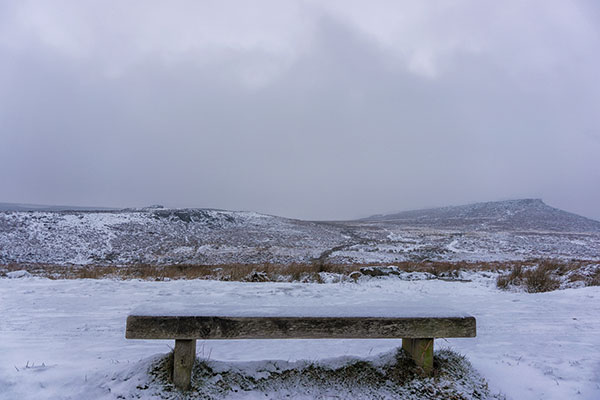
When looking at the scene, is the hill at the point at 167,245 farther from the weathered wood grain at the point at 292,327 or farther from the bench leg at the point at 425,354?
the weathered wood grain at the point at 292,327

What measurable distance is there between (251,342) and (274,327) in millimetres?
2076

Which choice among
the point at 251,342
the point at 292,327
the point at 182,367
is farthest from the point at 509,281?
the point at 182,367

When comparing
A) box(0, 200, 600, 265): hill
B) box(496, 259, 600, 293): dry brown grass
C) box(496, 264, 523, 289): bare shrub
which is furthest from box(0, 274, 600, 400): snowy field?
box(0, 200, 600, 265): hill

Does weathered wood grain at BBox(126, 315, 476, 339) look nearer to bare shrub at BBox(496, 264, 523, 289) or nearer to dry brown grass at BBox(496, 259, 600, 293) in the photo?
bare shrub at BBox(496, 264, 523, 289)

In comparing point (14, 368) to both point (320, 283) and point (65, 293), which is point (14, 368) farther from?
point (320, 283)

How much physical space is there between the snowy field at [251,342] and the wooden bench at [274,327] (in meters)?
0.38

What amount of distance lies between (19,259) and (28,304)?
1465 centimetres

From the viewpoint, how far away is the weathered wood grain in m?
2.61

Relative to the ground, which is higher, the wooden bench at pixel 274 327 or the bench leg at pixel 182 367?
the wooden bench at pixel 274 327

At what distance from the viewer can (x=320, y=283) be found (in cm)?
930

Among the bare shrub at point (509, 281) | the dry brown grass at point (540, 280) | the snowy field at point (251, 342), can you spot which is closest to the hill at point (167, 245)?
the dry brown grass at point (540, 280)

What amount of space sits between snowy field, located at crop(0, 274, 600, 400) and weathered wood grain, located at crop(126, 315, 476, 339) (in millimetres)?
397

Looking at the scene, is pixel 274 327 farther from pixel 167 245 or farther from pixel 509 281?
pixel 167 245

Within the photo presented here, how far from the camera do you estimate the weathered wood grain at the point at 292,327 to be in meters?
2.61
